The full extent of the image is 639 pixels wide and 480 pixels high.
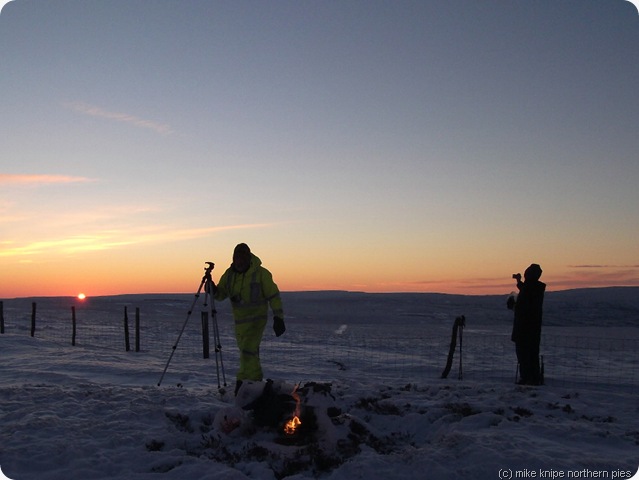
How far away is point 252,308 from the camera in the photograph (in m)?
7.42

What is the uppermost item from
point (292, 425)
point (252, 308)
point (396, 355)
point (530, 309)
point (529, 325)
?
point (252, 308)

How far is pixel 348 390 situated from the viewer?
8.62 meters

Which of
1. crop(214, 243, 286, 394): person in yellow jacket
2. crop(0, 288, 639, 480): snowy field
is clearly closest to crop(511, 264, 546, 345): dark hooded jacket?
crop(0, 288, 639, 480): snowy field

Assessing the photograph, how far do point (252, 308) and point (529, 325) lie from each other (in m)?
5.92

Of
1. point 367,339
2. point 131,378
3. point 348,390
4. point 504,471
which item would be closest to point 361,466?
point 504,471

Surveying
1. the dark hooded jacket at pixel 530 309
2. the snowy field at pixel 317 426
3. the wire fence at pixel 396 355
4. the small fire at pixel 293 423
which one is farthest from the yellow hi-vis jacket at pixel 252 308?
the dark hooded jacket at pixel 530 309

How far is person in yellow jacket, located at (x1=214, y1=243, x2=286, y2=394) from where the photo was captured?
740 centimetres

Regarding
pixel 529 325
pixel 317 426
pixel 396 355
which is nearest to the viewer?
pixel 317 426

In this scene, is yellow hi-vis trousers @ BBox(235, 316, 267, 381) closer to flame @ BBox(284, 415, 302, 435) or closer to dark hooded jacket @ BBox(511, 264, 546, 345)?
flame @ BBox(284, 415, 302, 435)

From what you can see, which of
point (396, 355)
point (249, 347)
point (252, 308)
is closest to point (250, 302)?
point (252, 308)

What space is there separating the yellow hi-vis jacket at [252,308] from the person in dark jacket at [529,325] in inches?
216

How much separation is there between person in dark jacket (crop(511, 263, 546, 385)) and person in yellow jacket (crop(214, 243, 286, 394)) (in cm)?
549

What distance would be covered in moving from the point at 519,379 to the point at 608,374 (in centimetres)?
366

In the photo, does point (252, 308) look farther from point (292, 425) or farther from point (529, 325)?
point (529, 325)
